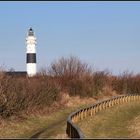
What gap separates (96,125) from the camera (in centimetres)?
2839

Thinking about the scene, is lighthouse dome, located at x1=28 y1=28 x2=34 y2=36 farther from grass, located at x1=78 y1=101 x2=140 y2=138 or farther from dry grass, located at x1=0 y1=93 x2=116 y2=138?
dry grass, located at x1=0 y1=93 x2=116 y2=138

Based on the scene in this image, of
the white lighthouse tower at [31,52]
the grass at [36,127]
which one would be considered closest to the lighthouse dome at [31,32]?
the white lighthouse tower at [31,52]

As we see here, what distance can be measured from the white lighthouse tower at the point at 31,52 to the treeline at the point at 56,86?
338cm

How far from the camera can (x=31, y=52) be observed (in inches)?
2571

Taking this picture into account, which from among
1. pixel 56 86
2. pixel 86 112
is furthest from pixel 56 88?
pixel 86 112

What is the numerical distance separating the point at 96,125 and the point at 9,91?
555 cm

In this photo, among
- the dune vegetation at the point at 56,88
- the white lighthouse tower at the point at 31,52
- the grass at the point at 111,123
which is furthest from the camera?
the white lighthouse tower at the point at 31,52

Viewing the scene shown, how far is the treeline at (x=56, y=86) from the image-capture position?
2979 centimetres

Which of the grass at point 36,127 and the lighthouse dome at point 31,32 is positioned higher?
the lighthouse dome at point 31,32

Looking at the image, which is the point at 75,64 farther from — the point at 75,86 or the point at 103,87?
the point at 75,86

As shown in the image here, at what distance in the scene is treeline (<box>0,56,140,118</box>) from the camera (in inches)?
1173

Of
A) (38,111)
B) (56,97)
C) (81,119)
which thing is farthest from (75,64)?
(81,119)

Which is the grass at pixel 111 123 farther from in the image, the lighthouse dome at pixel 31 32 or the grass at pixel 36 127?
the lighthouse dome at pixel 31 32

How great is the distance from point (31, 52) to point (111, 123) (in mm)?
35945
